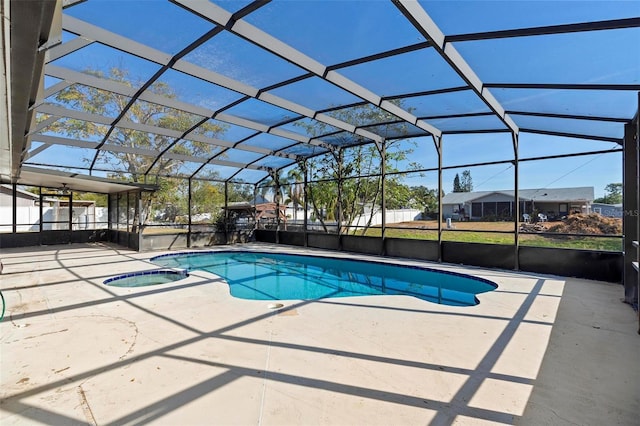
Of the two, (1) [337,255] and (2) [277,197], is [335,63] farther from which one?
(2) [277,197]

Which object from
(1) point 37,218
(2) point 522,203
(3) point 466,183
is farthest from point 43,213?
(3) point 466,183

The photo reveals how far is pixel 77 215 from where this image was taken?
1238cm

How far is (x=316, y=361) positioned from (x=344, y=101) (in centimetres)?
502

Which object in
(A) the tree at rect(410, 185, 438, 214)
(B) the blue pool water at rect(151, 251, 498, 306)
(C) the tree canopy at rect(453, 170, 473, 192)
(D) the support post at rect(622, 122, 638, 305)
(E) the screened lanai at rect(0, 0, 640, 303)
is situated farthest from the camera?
(C) the tree canopy at rect(453, 170, 473, 192)

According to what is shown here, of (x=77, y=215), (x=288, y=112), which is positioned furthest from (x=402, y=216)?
(x=77, y=215)

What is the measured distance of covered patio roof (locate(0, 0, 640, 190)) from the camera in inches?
126

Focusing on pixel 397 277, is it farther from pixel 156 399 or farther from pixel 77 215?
pixel 77 215

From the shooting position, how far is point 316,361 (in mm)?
2742

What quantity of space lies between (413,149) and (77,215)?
1438 cm

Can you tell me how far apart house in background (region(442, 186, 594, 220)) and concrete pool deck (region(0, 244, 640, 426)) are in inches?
216

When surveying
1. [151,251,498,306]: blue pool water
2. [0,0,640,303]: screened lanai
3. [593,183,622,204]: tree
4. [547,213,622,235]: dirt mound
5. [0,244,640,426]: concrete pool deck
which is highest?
[0,0,640,303]: screened lanai

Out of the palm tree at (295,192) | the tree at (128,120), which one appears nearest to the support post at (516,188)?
the tree at (128,120)

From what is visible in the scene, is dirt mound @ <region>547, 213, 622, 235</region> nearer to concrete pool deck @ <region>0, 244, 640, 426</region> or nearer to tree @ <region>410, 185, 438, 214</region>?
tree @ <region>410, 185, 438, 214</region>

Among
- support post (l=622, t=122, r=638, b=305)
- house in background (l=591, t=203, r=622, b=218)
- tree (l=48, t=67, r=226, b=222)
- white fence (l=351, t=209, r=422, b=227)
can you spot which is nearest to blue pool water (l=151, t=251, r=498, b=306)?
support post (l=622, t=122, r=638, b=305)
